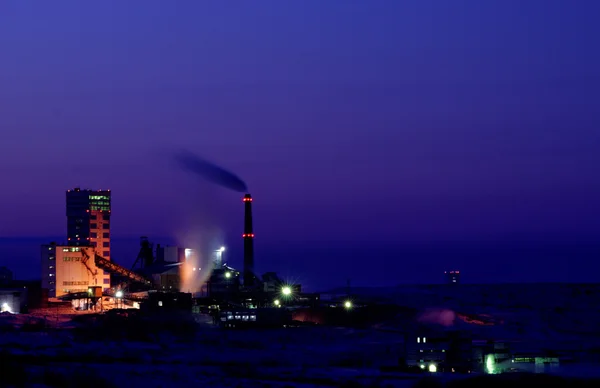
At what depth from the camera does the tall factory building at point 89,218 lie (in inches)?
4077

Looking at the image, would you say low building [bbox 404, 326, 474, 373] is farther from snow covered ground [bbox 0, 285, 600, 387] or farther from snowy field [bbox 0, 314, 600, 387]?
snow covered ground [bbox 0, 285, 600, 387]

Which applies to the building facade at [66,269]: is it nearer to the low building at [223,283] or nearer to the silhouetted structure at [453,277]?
the low building at [223,283]

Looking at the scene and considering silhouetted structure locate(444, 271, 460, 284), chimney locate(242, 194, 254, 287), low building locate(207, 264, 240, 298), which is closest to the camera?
low building locate(207, 264, 240, 298)

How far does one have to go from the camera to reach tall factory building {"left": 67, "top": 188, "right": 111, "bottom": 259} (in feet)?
340

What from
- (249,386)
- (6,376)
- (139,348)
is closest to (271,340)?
(139,348)

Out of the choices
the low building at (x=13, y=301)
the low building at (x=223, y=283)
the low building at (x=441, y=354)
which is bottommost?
the low building at (x=441, y=354)

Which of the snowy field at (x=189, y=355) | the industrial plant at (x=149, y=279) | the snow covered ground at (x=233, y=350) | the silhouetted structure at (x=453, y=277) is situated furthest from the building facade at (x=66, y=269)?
the silhouetted structure at (x=453, y=277)

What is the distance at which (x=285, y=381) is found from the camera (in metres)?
34.1

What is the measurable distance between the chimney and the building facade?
17.5 metres

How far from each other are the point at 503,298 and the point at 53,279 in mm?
61636

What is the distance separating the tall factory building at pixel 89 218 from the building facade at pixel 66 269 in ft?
34.2

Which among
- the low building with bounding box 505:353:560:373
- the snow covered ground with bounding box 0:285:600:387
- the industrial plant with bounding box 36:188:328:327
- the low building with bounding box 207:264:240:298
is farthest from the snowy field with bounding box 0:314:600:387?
the low building with bounding box 207:264:240:298

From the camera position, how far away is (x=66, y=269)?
89.6 m

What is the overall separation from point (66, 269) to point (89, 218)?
15484 mm
